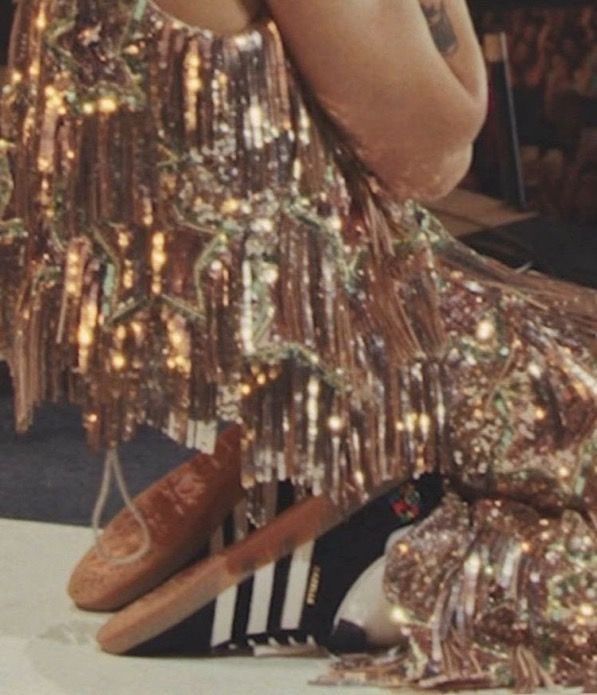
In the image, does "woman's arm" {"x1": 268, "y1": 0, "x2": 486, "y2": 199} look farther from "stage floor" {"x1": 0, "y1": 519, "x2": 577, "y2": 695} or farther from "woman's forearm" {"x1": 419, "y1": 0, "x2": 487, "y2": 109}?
"stage floor" {"x1": 0, "y1": 519, "x2": 577, "y2": 695}

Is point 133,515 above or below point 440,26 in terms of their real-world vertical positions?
below

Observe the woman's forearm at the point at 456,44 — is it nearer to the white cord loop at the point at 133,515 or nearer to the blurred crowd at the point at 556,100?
the white cord loop at the point at 133,515

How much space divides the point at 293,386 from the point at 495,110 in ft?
3.64

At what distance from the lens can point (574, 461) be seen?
89cm

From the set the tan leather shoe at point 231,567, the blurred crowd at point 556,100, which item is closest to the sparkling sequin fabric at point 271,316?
the tan leather shoe at point 231,567

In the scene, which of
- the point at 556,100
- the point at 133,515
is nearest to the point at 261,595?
the point at 133,515

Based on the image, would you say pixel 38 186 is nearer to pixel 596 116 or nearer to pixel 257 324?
pixel 257 324

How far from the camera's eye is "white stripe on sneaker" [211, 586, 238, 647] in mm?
924

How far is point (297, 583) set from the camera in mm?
932

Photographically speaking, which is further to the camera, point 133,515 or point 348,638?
point 133,515

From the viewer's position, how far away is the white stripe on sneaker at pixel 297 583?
93 cm

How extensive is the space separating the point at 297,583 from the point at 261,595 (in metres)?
0.02

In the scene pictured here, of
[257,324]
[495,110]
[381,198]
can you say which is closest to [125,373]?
[257,324]

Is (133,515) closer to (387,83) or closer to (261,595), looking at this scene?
(261,595)
